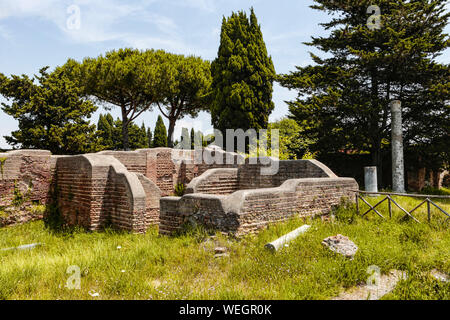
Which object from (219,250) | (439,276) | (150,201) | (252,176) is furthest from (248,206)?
(252,176)

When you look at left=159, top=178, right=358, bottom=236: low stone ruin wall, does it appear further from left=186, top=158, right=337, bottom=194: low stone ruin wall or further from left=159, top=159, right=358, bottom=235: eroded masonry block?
left=186, top=158, right=337, bottom=194: low stone ruin wall

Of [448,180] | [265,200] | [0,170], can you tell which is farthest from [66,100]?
[448,180]

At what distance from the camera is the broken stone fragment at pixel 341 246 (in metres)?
5.18

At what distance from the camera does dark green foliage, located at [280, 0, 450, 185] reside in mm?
15156

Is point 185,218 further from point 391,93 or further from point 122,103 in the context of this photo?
point 122,103

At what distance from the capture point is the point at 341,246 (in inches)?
209

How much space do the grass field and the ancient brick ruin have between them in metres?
0.47

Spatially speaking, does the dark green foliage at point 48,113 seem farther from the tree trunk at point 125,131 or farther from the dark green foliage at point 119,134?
the dark green foliage at point 119,134

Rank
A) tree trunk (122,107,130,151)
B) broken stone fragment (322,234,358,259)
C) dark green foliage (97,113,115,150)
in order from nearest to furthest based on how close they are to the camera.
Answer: broken stone fragment (322,234,358,259), tree trunk (122,107,130,151), dark green foliage (97,113,115,150)

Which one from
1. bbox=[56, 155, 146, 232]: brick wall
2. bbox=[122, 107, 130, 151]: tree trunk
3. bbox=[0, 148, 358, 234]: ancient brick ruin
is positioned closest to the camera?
bbox=[0, 148, 358, 234]: ancient brick ruin

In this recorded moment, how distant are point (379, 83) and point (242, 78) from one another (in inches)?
404

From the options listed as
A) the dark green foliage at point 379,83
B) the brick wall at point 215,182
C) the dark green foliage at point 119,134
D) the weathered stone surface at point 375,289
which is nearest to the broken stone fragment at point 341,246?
the weathered stone surface at point 375,289

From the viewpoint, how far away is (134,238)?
7.86 metres

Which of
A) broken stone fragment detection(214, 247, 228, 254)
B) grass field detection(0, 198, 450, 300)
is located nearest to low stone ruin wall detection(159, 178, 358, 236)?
grass field detection(0, 198, 450, 300)
